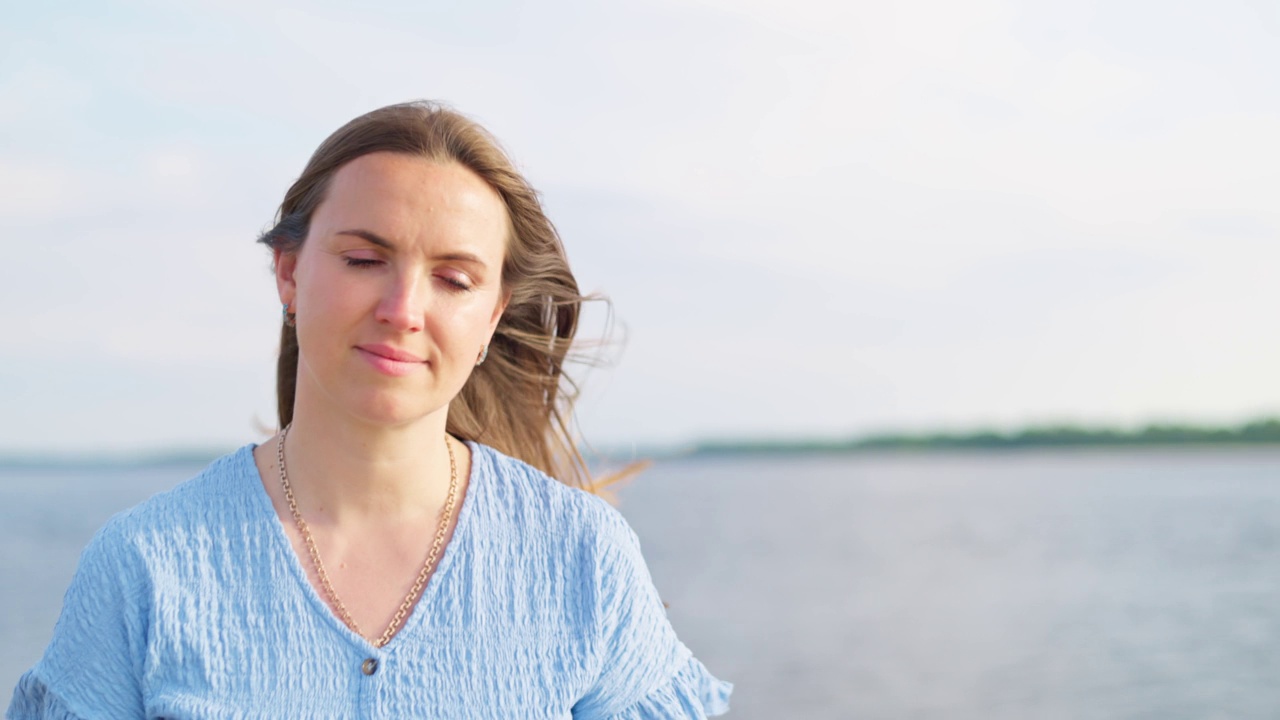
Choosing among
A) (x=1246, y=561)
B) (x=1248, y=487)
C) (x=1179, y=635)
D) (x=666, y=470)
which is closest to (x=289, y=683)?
(x=1179, y=635)

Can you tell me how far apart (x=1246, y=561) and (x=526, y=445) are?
16919 mm

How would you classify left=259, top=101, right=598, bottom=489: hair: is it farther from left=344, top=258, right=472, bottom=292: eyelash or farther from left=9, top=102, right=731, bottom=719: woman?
left=344, top=258, right=472, bottom=292: eyelash

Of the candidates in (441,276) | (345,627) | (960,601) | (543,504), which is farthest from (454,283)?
(960,601)

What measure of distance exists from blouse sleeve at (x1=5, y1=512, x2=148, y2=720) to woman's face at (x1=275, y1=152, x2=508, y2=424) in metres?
0.44

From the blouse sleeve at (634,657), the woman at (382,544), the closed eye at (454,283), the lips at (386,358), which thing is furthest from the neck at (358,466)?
the blouse sleeve at (634,657)

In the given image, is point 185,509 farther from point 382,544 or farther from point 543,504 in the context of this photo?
point 543,504

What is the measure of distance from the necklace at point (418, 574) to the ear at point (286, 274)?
267 mm

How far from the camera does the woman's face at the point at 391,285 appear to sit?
2188 mm

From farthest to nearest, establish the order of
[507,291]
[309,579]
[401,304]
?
[507,291] < [309,579] < [401,304]

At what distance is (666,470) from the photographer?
5703 cm

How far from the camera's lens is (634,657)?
240 cm

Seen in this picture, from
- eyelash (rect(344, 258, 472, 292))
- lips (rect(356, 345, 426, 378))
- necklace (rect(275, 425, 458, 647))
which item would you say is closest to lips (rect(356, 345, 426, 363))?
lips (rect(356, 345, 426, 378))

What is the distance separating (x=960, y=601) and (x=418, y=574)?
1310cm

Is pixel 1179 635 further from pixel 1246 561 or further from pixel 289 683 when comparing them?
pixel 289 683
